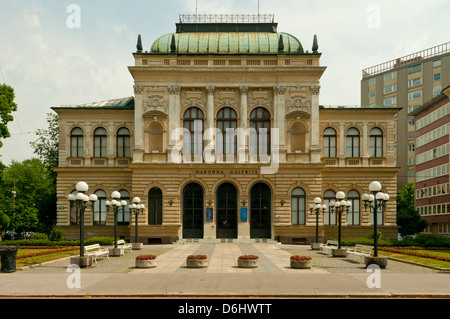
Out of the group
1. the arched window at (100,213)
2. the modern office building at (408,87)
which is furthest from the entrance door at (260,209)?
the modern office building at (408,87)

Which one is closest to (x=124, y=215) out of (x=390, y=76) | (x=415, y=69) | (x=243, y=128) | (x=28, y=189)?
(x=243, y=128)

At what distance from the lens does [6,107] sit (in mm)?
45188

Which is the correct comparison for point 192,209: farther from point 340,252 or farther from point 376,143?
point 340,252

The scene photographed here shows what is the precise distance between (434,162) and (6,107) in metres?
59.8

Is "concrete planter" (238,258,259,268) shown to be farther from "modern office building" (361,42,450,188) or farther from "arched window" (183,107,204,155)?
"modern office building" (361,42,450,188)

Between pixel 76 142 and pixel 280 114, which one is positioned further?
pixel 76 142

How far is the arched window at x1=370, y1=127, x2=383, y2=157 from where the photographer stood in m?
57.4

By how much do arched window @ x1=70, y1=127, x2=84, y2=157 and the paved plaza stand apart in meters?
28.4

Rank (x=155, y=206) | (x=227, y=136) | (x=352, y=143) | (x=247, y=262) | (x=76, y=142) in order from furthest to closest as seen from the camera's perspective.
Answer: (x=352, y=143), (x=76, y=142), (x=227, y=136), (x=155, y=206), (x=247, y=262)

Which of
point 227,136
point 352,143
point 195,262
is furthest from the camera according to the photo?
point 352,143

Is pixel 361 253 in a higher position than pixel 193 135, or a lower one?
lower

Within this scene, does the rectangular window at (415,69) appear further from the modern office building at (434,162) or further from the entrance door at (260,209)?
the entrance door at (260,209)

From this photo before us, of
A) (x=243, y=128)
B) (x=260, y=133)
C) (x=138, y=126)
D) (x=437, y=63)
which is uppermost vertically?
(x=437, y=63)

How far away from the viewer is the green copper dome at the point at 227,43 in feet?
184
